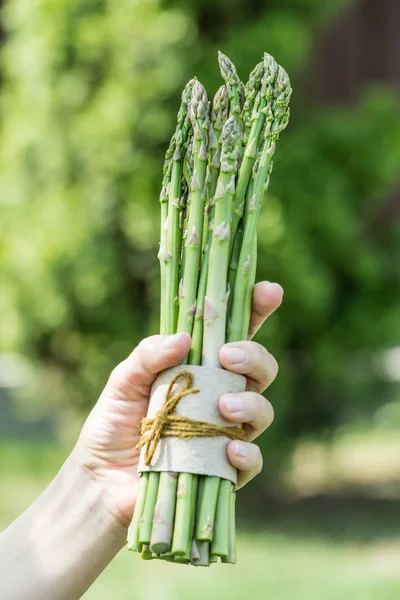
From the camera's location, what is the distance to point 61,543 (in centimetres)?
193

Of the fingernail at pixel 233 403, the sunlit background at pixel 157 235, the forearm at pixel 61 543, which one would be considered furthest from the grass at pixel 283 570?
the fingernail at pixel 233 403

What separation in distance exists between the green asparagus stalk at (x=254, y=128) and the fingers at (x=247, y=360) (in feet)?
0.70

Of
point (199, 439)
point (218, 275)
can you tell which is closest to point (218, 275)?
point (218, 275)

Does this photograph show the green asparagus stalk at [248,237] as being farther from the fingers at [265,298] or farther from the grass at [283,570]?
the grass at [283,570]

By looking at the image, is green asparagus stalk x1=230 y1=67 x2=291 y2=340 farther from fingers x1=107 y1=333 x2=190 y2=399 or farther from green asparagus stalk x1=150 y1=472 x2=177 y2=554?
green asparagus stalk x1=150 y1=472 x2=177 y2=554

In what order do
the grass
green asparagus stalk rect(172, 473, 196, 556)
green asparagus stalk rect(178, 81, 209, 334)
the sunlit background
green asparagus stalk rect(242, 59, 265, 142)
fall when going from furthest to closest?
the sunlit background → the grass → green asparagus stalk rect(242, 59, 265, 142) → green asparagus stalk rect(178, 81, 209, 334) → green asparagus stalk rect(172, 473, 196, 556)

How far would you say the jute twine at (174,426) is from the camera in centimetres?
176

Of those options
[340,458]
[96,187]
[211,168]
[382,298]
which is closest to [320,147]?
[382,298]

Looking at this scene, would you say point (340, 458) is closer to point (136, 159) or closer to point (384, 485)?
point (384, 485)

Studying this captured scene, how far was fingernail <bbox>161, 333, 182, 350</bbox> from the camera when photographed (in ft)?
5.84

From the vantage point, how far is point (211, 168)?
6.14 ft

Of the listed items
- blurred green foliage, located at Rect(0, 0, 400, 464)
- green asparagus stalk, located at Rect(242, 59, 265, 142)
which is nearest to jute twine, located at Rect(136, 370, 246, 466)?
green asparagus stalk, located at Rect(242, 59, 265, 142)

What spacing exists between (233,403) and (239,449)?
0.31 ft

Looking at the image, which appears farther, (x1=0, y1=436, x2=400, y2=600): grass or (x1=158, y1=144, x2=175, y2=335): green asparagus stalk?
(x1=0, y1=436, x2=400, y2=600): grass
